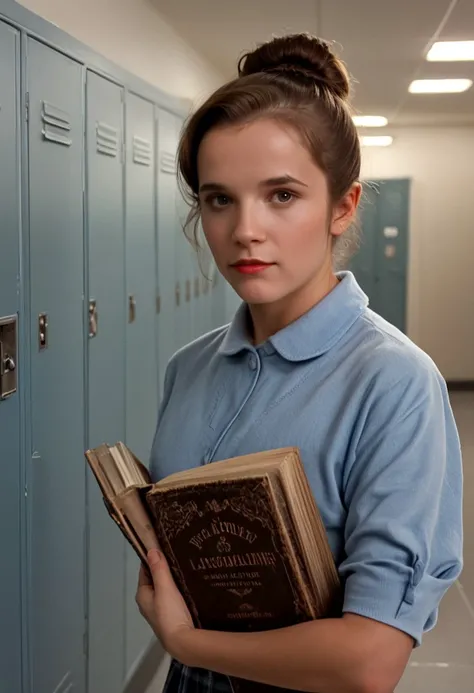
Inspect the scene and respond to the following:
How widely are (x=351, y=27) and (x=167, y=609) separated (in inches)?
147

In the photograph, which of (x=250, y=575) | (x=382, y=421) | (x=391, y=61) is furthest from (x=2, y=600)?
(x=391, y=61)

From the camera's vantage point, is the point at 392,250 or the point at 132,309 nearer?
the point at 132,309

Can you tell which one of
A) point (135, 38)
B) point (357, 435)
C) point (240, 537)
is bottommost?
point (240, 537)

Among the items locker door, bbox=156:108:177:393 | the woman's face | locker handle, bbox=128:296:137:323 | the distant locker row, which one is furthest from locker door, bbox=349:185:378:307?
the woman's face

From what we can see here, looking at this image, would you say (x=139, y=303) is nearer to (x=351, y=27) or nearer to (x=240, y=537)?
(x=351, y=27)

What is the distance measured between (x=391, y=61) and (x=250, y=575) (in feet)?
15.4

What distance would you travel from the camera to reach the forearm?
Answer: 0.94 meters

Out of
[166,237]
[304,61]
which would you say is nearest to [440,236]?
[166,237]

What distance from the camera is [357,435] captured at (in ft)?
3.36

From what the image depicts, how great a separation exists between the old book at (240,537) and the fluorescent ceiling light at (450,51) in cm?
417

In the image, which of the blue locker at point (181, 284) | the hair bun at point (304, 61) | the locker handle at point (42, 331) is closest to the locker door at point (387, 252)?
the blue locker at point (181, 284)

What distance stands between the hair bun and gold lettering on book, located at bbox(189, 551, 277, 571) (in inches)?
23.7

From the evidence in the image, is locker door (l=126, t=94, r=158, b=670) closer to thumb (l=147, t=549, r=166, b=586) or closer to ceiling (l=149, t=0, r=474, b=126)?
ceiling (l=149, t=0, r=474, b=126)

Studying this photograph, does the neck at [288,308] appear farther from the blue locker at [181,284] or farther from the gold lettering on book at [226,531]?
the blue locker at [181,284]
